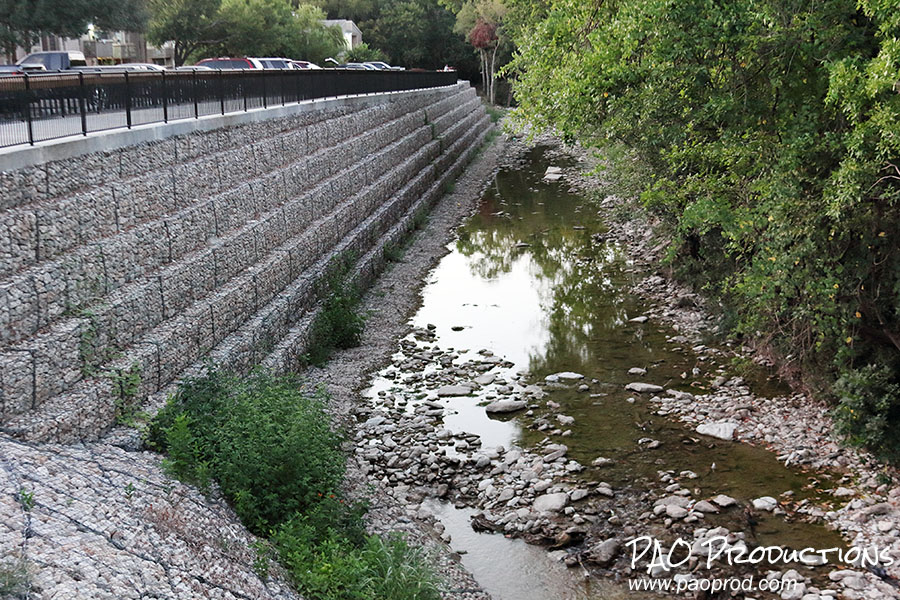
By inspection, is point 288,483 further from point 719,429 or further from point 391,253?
point 391,253

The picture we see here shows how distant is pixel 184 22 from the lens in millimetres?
40719

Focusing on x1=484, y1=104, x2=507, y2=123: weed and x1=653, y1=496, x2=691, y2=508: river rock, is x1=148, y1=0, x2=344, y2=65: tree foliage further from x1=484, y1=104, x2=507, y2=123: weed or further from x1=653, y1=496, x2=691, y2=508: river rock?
x1=653, y1=496, x2=691, y2=508: river rock

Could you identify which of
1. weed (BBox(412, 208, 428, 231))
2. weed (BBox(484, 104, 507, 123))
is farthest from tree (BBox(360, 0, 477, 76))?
weed (BBox(412, 208, 428, 231))

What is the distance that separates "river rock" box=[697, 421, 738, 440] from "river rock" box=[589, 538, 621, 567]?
295 centimetres

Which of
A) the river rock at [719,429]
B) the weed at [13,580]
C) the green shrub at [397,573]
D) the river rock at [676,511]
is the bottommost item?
the river rock at [676,511]

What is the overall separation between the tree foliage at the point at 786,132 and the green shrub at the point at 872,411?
1.10 ft

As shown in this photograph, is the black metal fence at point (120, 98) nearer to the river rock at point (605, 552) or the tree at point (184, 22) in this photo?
the river rock at point (605, 552)

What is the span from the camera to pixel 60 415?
826 centimetres

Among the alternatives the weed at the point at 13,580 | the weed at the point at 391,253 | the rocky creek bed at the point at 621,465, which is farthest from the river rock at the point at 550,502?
the weed at the point at 391,253

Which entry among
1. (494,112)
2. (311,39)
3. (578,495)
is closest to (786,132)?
(578,495)

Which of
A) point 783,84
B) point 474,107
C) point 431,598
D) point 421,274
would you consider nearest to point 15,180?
point 431,598

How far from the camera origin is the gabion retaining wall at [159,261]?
862 centimetres

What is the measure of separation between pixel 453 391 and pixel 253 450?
5180 millimetres

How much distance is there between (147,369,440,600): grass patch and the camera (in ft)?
25.0
